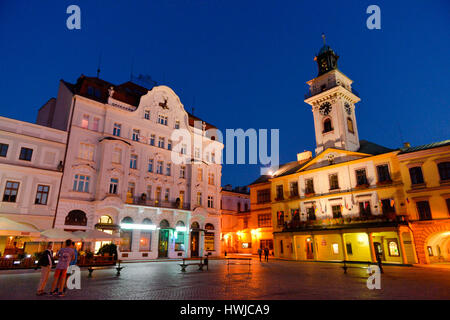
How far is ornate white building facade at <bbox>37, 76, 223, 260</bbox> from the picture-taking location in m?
30.5

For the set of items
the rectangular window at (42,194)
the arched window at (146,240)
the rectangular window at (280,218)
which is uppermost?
the rectangular window at (42,194)

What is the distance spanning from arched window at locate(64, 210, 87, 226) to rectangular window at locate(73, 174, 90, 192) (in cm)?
244

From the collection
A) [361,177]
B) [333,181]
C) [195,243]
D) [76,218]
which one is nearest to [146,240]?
[195,243]

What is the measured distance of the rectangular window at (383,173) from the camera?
31.0 meters

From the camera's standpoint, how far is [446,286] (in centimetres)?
1272

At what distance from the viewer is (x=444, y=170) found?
88.7 feet

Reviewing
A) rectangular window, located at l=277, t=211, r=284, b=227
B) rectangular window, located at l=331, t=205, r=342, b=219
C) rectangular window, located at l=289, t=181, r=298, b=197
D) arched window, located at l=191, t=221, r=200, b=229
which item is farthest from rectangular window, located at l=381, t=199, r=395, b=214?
arched window, located at l=191, t=221, r=200, b=229

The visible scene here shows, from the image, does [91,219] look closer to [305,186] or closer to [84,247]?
[84,247]

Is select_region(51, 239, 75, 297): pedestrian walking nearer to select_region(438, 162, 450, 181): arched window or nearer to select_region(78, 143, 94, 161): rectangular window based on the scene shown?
select_region(78, 143, 94, 161): rectangular window

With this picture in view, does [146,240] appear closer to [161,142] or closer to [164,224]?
[164,224]

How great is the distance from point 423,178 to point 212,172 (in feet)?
89.0

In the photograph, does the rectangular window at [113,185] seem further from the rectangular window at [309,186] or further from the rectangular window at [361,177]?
the rectangular window at [361,177]

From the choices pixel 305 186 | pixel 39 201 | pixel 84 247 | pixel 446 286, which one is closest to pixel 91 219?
pixel 84 247

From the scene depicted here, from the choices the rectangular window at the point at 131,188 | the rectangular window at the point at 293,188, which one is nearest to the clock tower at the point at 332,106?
the rectangular window at the point at 293,188
